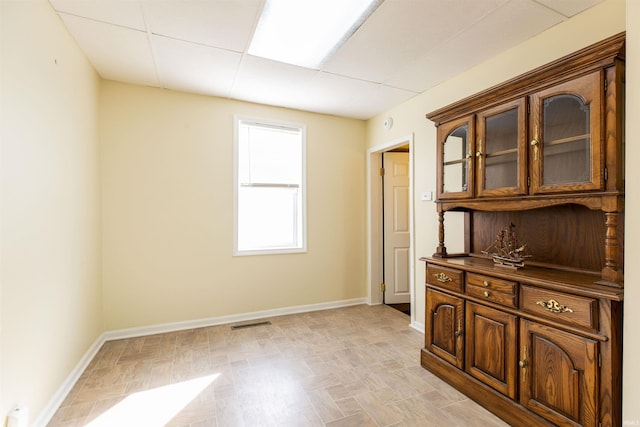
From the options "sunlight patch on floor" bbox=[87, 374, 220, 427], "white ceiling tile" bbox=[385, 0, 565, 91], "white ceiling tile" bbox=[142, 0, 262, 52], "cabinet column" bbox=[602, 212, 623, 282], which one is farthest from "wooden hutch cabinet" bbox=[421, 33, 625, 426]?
"sunlight patch on floor" bbox=[87, 374, 220, 427]

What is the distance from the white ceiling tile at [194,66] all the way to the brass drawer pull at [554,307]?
2820mm

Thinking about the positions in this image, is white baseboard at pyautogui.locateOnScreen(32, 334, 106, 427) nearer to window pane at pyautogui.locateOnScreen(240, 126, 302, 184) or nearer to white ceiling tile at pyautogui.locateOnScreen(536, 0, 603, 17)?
window pane at pyautogui.locateOnScreen(240, 126, 302, 184)

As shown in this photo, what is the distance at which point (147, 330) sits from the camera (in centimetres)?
321

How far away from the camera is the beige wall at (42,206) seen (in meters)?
1.52

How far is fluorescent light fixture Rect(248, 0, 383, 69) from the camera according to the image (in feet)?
6.49

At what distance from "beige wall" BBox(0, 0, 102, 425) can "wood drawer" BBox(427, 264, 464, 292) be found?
2675 mm

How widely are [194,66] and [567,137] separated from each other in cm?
292

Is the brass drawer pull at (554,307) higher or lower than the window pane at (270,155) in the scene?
lower

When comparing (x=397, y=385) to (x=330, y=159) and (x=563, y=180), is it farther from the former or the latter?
(x=330, y=159)

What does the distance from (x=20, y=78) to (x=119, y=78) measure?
157 centimetres

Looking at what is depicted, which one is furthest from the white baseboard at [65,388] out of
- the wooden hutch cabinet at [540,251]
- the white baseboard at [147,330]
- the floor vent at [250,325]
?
the wooden hutch cabinet at [540,251]

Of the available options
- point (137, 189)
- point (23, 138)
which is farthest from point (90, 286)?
point (23, 138)

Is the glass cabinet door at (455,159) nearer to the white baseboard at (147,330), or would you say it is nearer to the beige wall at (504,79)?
the beige wall at (504,79)

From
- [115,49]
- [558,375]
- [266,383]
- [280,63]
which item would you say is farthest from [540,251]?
[115,49]
